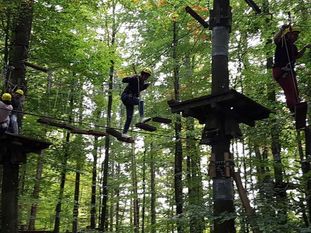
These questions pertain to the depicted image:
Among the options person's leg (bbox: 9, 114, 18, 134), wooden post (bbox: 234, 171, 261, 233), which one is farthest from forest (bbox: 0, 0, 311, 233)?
person's leg (bbox: 9, 114, 18, 134)

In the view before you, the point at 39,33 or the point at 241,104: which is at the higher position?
the point at 39,33

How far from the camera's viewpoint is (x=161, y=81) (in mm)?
16625

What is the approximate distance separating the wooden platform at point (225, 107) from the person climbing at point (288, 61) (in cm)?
55

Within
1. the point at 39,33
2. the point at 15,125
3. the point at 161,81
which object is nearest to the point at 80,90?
the point at 161,81

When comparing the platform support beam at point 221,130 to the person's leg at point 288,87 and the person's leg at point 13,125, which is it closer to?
the person's leg at point 288,87

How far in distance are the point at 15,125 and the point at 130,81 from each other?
2968mm

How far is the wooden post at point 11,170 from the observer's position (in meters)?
8.53

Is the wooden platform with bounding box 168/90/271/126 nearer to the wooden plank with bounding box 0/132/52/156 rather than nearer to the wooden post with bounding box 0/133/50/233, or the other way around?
the wooden plank with bounding box 0/132/52/156

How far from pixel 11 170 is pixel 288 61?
6838mm

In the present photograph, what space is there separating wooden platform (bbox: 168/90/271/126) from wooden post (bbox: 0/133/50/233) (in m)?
4.03

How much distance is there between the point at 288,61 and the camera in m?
6.61

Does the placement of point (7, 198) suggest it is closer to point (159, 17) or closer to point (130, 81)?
point (130, 81)

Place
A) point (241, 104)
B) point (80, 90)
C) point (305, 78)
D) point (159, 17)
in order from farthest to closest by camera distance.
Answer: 1. point (80, 90)
2. point (159, 17)
3. point (305, 78)
4. point (241, 104)

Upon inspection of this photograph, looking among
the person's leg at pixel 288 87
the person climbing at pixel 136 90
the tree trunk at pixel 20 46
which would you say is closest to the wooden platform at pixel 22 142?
the tree trunk at pixel 20 46
